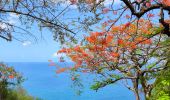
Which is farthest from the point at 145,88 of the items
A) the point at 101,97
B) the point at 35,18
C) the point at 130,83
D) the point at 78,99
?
the point at 78,99

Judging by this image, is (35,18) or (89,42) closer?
(35,18)

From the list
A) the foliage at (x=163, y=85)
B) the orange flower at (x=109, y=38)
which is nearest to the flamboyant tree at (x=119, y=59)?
the orange flower at (x=109, y=38)

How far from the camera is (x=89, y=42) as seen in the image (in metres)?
18.5

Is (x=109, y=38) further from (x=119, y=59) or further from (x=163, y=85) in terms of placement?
(x=163, y=85)

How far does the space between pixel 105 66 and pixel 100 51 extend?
700 mm

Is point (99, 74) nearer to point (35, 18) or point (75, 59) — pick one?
point (75, 59)

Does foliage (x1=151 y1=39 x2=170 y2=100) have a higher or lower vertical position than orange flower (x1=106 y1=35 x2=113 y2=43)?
lower

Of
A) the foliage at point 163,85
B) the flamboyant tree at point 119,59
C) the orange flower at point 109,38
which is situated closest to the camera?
the foliage at point 163,85

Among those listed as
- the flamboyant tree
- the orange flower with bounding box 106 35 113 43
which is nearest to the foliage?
the flamboyant tree

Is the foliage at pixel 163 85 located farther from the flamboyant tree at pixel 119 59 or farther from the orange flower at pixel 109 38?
the orange flower at pixel 109 38

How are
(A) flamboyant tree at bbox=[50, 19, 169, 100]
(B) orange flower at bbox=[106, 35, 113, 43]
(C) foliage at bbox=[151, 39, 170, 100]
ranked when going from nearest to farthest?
(C) foliage at bbox=[151, 39, 170, 100], (A) flamboyant tree at bbox=[50, 19, 169, 100], (B) orange flower at bbox=[106, 35, 113, 43]

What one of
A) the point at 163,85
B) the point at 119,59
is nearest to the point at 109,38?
the point at 119,59

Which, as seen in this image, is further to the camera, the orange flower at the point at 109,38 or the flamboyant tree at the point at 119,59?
the orange flower at the point at 109,38

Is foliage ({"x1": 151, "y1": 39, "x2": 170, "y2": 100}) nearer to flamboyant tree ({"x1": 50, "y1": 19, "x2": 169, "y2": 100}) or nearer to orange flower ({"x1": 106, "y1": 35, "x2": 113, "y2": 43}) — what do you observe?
flamboyant tree ({"x1": 50, "y1": 19, "x2": 169, "y2": 100})
